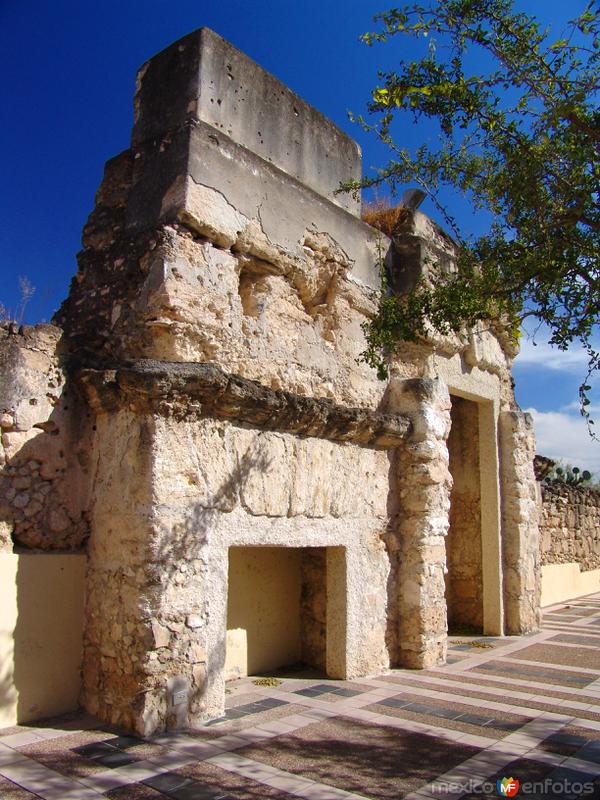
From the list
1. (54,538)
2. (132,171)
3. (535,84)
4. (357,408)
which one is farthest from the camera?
(357,408)

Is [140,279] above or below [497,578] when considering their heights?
above

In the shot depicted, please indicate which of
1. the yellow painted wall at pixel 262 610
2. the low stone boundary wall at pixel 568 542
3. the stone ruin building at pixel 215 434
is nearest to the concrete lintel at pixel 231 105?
the stone ruin building at pixel 215 434

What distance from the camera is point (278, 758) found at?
397 cm

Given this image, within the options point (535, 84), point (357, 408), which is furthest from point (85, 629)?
point (535, 84)

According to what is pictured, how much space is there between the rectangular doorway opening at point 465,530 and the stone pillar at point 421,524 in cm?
227

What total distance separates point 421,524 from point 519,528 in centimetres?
283

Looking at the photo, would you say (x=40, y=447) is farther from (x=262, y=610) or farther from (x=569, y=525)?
(x=569, y=525)

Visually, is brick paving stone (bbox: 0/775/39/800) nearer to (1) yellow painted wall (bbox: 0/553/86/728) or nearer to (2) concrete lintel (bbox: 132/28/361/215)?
(1) yellow painted wall (bbox: 0/553/86/728)

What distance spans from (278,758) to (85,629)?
164 centimetres

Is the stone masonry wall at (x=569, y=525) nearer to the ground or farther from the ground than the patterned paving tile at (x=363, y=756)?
farther from the ground

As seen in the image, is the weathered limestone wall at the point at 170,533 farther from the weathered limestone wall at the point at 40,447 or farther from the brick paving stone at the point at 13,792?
the brick paving stone at the point at 13,792

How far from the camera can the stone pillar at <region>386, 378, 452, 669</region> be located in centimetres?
640

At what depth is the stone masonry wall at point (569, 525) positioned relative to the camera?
43.1 ft

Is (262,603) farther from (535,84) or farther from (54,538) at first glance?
(535,84)
